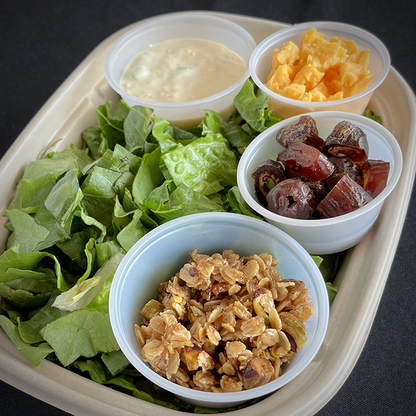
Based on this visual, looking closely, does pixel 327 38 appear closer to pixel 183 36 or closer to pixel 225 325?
pixel 183 36

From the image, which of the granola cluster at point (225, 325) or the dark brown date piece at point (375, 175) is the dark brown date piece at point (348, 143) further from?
the granola cluster at point (225, 325)

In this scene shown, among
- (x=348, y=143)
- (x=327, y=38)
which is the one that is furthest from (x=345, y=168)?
(x=327, y=38)

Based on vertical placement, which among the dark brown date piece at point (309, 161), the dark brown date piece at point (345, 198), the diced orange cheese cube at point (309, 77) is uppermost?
the diced orange cheese cube at point (309, 77)

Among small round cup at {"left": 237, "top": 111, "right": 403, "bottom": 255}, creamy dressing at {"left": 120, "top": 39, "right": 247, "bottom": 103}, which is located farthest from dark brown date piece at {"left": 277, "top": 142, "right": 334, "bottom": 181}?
creamy dressing at {"left": 120, "top": 39, "right": 247, "bottom": 103}

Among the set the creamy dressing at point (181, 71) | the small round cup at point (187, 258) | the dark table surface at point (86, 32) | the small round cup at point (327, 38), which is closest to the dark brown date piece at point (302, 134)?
the small round cup at point (327, 38)

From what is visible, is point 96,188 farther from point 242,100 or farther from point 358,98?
point 358,98

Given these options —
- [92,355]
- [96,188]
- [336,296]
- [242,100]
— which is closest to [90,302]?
[92,355]
